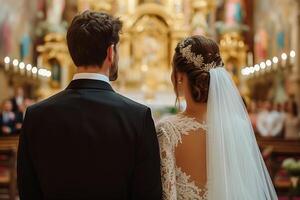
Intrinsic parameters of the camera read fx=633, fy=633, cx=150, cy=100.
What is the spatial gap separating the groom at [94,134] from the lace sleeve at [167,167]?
1.32 feet

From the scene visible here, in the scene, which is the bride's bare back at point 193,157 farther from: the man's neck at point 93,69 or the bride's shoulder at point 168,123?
the man's neck at point 93,69

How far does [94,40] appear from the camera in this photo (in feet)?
9.53

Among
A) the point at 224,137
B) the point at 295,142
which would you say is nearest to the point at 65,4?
the point at 295,142

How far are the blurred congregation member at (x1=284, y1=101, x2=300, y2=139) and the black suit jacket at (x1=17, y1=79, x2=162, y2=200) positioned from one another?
41.4ft

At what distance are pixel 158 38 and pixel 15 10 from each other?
4.68m

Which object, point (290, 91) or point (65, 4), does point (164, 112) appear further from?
point (65, 4)

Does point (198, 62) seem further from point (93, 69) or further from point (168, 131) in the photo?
point (93, 69)

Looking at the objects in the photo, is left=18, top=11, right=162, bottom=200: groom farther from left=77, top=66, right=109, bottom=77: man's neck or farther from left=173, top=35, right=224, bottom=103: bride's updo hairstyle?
left=173, top=35, right=224, bottom=103: bride's updo hairstyle

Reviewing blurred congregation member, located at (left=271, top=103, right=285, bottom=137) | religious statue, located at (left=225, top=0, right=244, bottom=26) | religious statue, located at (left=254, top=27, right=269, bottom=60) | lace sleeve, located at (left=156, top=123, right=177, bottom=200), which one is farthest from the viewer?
religious statue, located at (left=225, top=0, right=244, bottom=26)

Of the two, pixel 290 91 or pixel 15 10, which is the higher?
pixel 15 10

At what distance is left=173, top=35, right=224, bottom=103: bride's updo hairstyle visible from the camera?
3.58 meters

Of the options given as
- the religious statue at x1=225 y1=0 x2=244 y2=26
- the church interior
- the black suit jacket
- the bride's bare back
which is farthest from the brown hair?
the religious statue at x1=225 y1=0 x2=244 y2=26

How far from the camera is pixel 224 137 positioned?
3.61 m

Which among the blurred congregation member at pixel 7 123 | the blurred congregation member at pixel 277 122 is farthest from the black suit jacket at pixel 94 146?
the blurred congregation member at pixel 277 122
